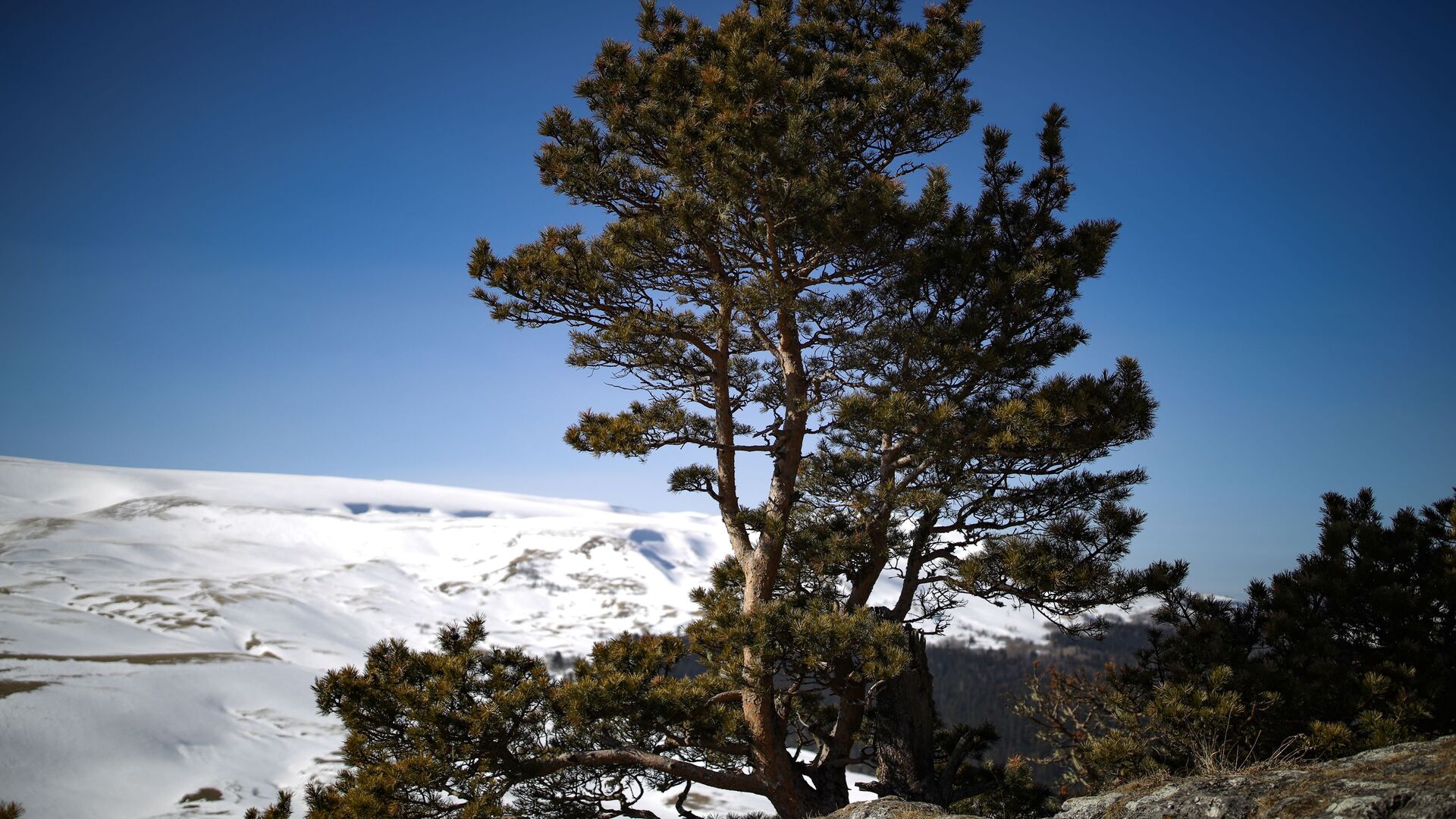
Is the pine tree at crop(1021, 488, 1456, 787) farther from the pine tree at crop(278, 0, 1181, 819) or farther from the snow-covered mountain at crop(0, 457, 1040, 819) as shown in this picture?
the snow-covered mountain at crop(0, 457, 1040, 819)

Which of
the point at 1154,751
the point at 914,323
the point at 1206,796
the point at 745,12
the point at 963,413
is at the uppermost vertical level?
the point at 745,12

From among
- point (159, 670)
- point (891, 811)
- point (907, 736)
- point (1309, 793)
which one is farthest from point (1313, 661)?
point (159, 670)

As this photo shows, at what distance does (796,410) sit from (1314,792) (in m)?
6.93

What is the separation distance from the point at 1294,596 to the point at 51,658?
9971cm

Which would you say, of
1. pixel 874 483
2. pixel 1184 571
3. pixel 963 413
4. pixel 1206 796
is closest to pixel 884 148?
pixel 963 413

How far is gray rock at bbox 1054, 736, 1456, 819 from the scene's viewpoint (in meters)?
4.24

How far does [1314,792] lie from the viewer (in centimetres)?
471

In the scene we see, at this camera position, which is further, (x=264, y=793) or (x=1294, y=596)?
(x=264, y=793)

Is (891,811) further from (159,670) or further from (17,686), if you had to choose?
(159,670)

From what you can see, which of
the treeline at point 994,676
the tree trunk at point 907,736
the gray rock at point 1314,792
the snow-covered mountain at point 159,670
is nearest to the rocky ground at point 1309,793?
the gray rock at point 1314,792

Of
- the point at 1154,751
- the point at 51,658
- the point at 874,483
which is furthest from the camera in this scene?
the point at 51,658

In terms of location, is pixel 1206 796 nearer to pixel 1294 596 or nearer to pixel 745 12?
pixel 1294 596

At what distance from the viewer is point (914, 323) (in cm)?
1008

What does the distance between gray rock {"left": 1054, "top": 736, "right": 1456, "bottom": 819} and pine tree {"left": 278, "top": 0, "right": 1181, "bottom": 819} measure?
2.70 metres
